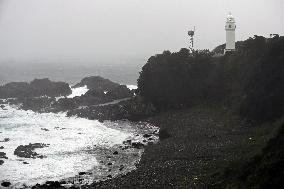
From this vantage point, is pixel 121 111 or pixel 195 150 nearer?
pixel 195 150

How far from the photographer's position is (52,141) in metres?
63.5

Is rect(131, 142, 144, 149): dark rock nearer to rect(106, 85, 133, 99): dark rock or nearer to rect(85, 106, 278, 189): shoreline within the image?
rect(85, 106, 278, 189): shoreline

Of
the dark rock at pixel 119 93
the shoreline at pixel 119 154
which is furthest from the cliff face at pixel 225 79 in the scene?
the dark rock at pixel 119 93

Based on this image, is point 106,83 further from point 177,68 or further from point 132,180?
point 132,180

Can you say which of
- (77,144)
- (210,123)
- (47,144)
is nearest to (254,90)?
(210,123)

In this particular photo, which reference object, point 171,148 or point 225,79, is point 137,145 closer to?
point 171,148

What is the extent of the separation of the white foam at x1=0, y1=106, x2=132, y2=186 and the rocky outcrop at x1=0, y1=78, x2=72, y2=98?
1308 cm

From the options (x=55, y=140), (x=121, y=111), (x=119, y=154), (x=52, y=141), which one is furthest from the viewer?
(x=121, y=111)

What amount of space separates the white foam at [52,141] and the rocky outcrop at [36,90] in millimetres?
13083

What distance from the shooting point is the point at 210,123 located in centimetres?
6388

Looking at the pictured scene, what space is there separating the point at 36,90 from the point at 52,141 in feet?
144

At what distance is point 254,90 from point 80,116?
112 ft

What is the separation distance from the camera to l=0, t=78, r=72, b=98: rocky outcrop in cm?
10419

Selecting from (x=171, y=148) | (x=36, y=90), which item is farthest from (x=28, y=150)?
(x=36, y=90)
